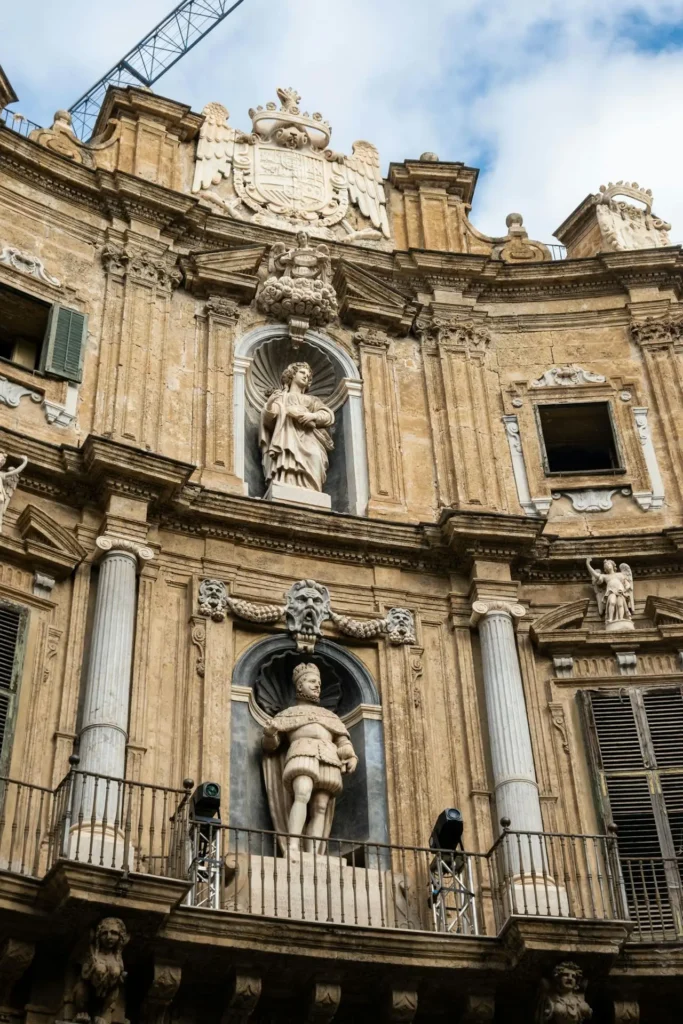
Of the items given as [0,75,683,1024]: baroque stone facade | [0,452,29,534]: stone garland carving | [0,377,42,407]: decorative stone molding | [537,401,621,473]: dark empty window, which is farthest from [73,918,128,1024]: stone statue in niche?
[537,401,621,473]: dark empty window

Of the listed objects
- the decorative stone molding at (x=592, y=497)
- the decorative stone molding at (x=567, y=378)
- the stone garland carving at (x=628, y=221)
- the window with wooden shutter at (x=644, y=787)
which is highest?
the stone garland carving at (x=628, y=221)

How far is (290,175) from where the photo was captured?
19.1m

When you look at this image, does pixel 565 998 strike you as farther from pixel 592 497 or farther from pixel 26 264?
pixel 26 264

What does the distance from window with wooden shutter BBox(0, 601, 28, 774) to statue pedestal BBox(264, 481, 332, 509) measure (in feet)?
10.8

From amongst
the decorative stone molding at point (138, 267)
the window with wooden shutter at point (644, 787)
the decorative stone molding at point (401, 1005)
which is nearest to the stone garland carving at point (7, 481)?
the decorative stone molding at point (138, 267)

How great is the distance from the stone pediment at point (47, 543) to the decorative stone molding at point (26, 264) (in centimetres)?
334

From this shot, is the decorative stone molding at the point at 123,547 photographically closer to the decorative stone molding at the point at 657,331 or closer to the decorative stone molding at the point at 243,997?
the decorative stone molding at the point at 243,997

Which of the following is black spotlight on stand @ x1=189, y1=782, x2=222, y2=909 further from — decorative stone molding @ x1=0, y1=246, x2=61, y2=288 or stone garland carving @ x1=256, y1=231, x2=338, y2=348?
stone garland carving @ x1=256, y1=231, x2=338, y2=348

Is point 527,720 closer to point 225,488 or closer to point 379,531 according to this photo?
point 379,531

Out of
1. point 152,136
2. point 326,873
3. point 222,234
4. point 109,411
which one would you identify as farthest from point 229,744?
point 152,136

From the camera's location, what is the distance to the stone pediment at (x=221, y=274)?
57.2ft

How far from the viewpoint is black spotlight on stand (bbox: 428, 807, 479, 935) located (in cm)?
1288

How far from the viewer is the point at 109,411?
622 inches

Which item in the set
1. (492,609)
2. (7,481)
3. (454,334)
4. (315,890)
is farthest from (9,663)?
(454,334)
